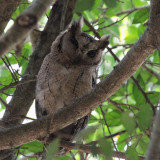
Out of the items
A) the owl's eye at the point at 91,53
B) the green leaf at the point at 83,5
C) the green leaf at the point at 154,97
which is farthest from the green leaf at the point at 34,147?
the green leaf at the point at 83,5

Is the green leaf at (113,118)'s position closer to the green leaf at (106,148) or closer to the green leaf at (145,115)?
the green leaf at (145,115)

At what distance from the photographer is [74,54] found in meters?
2.33

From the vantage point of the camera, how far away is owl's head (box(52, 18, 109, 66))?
7.60 feet

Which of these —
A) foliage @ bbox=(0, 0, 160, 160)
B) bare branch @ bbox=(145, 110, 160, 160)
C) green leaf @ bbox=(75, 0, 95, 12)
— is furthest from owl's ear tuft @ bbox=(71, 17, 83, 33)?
bare branch @ bbox=(145, 110, 160, 160)

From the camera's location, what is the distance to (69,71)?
7.31 feet

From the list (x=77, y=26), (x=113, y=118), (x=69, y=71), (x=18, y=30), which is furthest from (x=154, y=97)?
Answer: (x=18, y=30)

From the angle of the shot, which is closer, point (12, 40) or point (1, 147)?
point (12, 40)

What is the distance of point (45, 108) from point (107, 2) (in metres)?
1.61

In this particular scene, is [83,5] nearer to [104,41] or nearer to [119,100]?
[104,41]

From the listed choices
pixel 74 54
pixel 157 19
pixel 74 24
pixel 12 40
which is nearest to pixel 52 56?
pixel 74 54

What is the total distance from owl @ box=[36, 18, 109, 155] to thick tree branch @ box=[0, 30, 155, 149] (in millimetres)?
757

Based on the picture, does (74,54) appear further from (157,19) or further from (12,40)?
(12,40)

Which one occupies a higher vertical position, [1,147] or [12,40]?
[12,40]

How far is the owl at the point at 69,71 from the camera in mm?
2221
